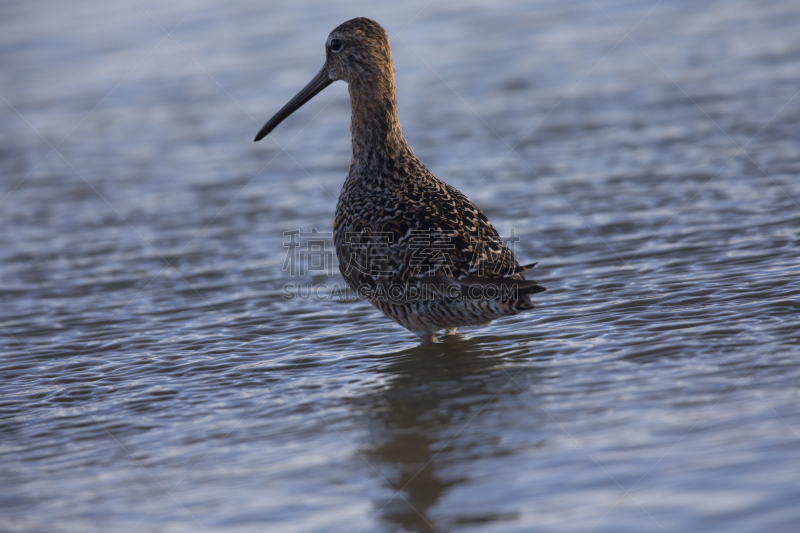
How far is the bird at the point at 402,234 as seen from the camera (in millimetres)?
4809

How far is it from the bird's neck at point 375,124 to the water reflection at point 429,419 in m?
1.40

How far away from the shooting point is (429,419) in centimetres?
429

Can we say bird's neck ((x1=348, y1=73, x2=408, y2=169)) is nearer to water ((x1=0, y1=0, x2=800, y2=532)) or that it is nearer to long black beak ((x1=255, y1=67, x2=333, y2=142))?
long black beak ((x1=255, y1=67, x2=333, y2=142))

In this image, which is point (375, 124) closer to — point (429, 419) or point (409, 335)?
point (409, 335)

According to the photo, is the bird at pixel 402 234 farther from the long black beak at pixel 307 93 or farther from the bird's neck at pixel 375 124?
the long black beak at pixel 307 93

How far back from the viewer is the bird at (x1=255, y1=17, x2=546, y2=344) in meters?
4.81

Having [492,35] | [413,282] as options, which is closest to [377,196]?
[413,282]

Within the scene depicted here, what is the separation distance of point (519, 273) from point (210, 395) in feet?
6.50

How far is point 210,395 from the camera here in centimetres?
489

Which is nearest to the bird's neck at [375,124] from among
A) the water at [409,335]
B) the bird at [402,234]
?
the bird at [402,234]

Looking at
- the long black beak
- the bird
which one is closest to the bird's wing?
the bird

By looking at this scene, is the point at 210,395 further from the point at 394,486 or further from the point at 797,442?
the point at 797,442

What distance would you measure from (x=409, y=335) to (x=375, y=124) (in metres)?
1.52

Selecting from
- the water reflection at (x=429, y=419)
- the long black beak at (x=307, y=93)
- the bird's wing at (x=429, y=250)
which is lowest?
the water reflection at (x=429, y=419)
